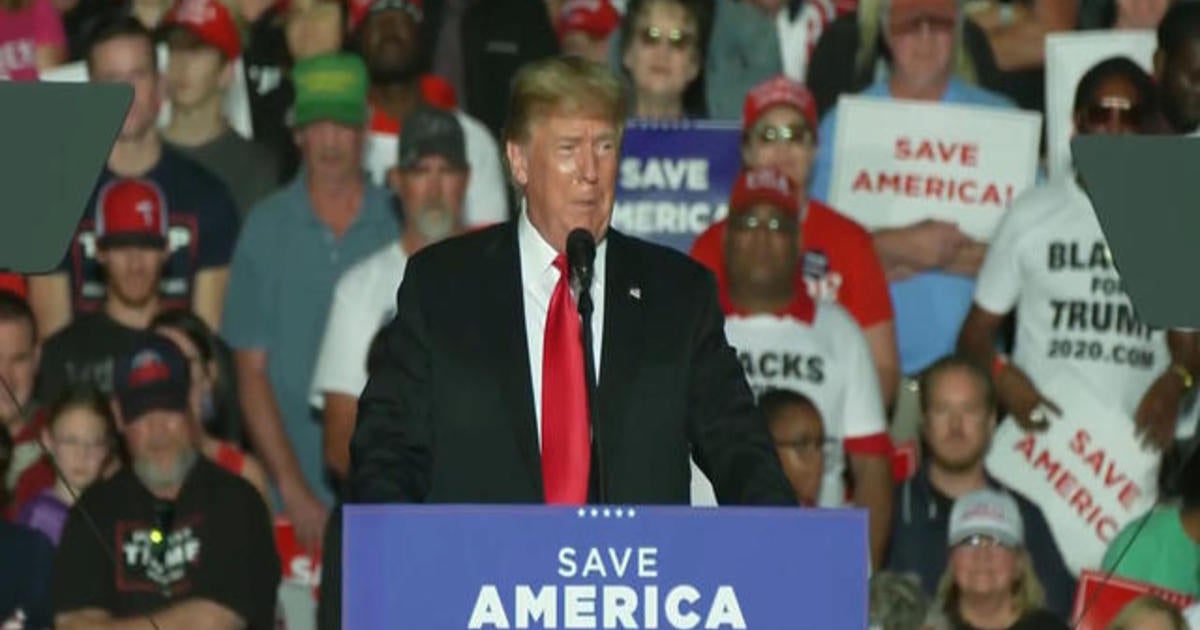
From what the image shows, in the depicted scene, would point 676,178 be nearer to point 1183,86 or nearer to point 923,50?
point 923,50

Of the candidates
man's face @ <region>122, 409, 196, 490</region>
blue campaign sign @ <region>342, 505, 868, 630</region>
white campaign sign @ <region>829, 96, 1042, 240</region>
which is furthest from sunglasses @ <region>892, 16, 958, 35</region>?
blue campaign sign @ <region>342, 505, 868, 630</region>

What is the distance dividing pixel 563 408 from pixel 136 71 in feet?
18.4

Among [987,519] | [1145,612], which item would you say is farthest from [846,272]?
[1145,612]

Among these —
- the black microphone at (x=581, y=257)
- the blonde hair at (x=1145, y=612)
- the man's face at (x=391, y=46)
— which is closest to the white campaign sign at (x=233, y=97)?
the man's face at (x=391, y=46)

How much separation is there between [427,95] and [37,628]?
2675mm

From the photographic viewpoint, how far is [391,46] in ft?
39.0

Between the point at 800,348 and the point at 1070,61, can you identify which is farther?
the point at 1070,61

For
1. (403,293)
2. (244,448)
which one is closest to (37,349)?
(244,448)

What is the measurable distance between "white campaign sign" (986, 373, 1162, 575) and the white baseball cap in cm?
43

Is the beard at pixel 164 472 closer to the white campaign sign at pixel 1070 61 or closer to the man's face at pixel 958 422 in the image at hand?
the man's face at pixel 958 422

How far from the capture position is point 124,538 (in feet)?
33.1

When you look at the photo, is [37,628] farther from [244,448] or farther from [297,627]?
[244,448]

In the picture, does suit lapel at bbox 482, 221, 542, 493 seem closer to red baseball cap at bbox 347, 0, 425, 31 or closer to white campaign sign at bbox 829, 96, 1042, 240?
white campaign sign at bbox 829, 96, 1042, 240

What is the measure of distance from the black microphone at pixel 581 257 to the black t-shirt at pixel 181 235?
559cm
